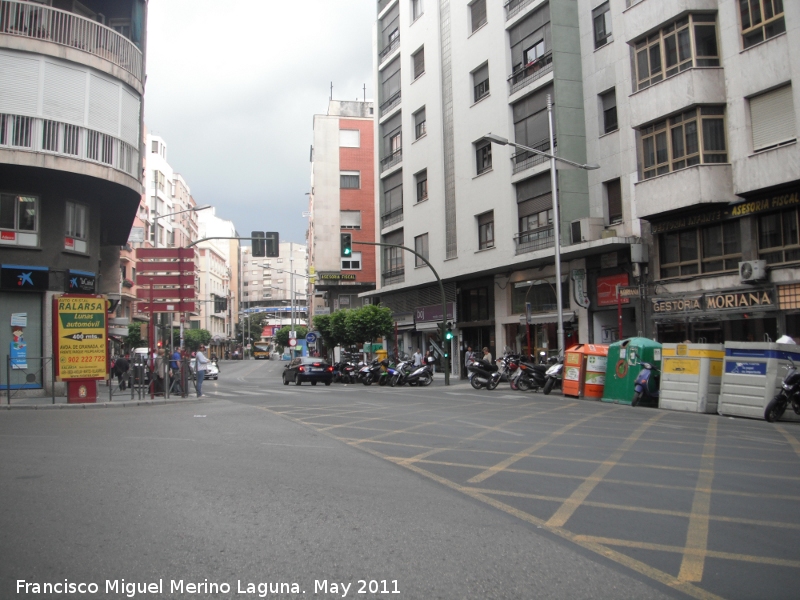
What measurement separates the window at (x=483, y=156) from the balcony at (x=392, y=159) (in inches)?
350

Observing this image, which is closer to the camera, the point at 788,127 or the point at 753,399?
the point at 753,399

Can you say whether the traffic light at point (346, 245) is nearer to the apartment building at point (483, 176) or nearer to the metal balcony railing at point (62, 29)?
the apartment building at point (483, 176)

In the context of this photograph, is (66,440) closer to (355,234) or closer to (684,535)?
(684,535)

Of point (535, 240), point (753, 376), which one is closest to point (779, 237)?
point (753, 376)

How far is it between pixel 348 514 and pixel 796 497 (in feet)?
14.1

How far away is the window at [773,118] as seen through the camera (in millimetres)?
17594

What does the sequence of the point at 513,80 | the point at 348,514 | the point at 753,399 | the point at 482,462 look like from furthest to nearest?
the point at 513,80 → the point at 753,399 → the point at 482,462 → the point at 348,514

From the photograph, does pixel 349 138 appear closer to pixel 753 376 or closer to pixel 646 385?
pixel 646 385

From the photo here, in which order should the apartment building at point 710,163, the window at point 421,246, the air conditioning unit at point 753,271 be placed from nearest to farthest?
1. the apartment building at point 710,163
2. the air conditioning unit at point 753,271
3. the window at point 421,246

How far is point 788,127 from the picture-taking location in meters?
17.6

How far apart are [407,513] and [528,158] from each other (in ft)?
81.5

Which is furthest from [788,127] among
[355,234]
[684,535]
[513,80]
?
[355,234]

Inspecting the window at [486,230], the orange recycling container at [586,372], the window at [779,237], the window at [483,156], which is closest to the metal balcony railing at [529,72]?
the window at [483,156]

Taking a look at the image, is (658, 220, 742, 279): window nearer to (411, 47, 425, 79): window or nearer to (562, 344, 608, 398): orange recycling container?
(562, 344, 608, 398): orange recycling container
